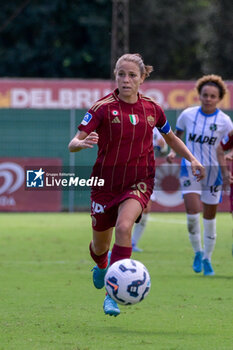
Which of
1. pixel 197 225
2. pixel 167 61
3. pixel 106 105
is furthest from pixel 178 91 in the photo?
pixel 106 105

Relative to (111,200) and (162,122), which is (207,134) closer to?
(162,122)

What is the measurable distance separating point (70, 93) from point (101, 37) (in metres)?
15.4

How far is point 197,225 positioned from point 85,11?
1789 inches

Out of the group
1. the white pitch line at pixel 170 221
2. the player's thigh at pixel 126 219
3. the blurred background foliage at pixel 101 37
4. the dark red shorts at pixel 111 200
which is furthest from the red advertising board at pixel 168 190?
the blurred background foliage at pixel 101 37

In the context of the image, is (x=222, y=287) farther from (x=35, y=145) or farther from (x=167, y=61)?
(x=167, y=61)

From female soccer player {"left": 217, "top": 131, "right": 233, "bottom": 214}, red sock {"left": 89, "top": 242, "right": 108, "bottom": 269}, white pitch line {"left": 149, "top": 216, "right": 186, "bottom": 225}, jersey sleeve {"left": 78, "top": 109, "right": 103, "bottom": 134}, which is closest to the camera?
jersey sleeve {"left": 78, "top": 109, "right": 103, "bottom": 134}

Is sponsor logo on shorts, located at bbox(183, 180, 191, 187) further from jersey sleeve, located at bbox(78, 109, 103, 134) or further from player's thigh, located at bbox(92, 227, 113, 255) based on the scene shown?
jersey sleeve, located at bbox(78, 109, 103, 134)

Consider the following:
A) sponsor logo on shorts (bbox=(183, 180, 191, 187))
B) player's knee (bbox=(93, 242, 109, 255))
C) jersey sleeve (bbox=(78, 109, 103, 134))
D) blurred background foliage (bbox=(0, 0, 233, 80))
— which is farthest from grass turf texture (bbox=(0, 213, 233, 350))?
blurred background foliage (bbox=(0, 0, 233, 80))

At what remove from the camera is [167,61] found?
57.7 m

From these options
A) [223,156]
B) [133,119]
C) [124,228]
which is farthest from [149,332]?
[223,156]

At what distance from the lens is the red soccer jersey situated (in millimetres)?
7543

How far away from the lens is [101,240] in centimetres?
811

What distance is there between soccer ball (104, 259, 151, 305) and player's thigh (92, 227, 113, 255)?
1.03 metres

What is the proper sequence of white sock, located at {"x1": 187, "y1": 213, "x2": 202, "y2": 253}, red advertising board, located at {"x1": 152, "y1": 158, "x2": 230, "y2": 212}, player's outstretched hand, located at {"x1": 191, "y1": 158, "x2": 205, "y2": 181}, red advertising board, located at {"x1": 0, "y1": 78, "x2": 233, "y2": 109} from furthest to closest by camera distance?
red advertising board, located at {"x1": 0, "y1": 78, "x2": 233, "y2": 109} < red advertising board, located at {"x1": 152, "y1": 158, "x2": 230, "y2": 212} < white sock, located at {"x1": 187, "y1": 213, "x2": 202, "y2": 253} < player's outstretched hand, located at {"x1": 191, "y1": 158, "x2": 205, "y2": 181}
